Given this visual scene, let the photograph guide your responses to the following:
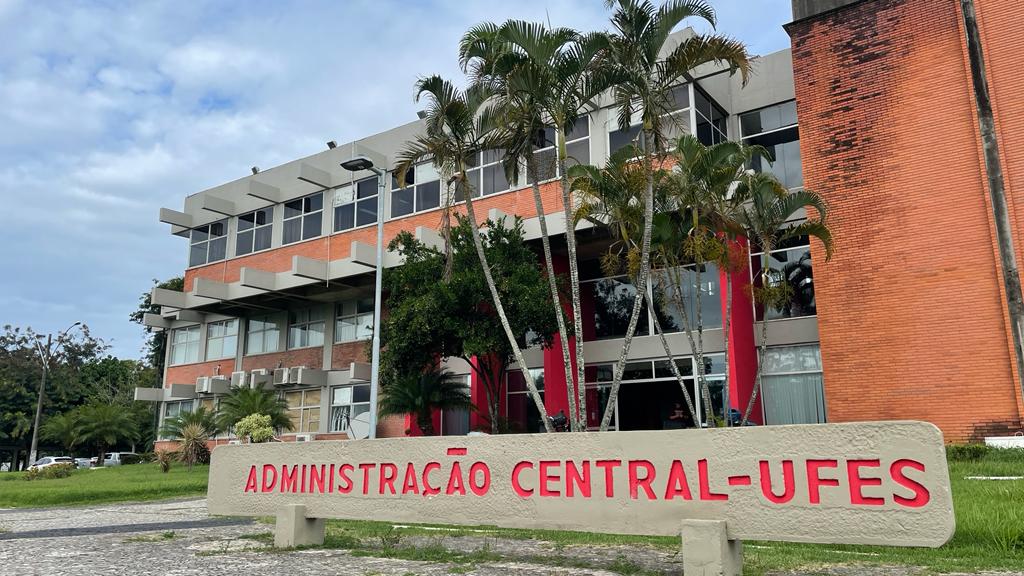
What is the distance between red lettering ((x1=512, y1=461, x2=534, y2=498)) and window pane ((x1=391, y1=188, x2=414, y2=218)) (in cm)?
2175

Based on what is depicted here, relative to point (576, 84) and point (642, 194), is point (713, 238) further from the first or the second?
point (576, 84)

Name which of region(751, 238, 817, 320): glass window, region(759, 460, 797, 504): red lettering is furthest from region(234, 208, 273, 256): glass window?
region(759, 460, 797, 504): red lettering

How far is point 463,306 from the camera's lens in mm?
19875

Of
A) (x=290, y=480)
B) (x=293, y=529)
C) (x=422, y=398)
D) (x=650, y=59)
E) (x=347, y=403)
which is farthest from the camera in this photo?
(x=347, y=403)

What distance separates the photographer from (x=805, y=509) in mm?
5371

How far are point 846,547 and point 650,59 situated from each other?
351 inches

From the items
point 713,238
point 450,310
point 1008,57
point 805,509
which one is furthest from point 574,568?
point 1008,57

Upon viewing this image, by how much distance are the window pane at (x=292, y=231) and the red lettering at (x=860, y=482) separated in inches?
1107

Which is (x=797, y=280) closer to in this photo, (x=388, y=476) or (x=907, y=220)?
(x=907, y=220)

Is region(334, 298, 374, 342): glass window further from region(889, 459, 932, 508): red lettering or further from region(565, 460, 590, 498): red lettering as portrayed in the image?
region(889, 459, 932, 508): red lettering

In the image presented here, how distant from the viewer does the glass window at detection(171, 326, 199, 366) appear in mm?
35594

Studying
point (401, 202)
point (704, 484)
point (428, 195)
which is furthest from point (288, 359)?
point (704, 484)

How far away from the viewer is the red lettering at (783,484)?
545 centimetres

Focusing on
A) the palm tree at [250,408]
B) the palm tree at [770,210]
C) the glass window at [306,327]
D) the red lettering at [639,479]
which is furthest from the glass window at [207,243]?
the red lettering at [639,479]
